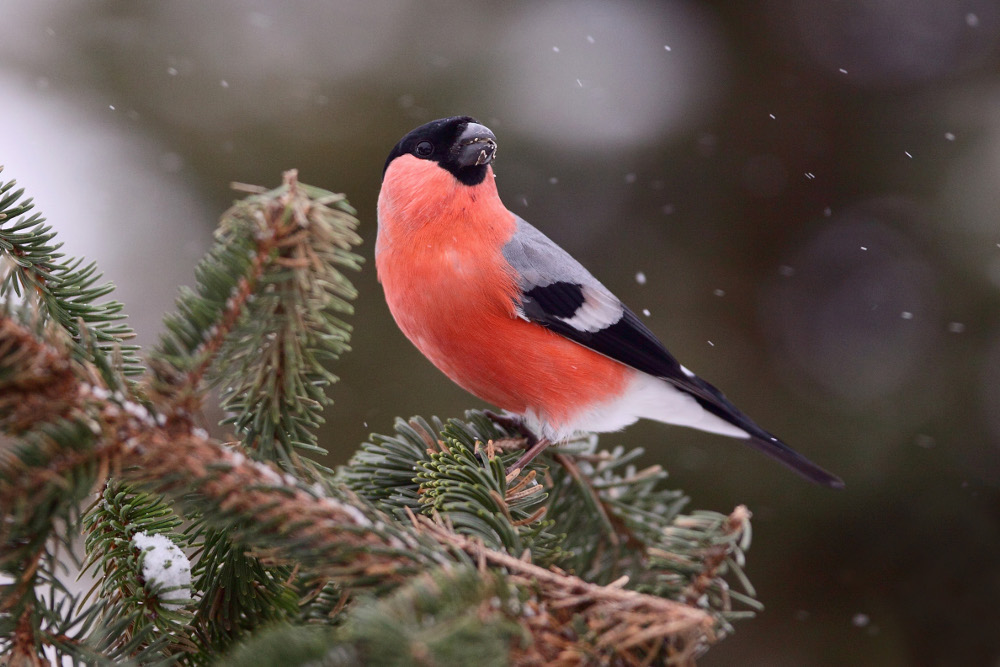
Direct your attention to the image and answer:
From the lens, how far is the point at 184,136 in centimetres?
268

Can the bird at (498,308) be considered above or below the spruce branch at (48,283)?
below

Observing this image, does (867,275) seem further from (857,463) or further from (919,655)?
(919,655)

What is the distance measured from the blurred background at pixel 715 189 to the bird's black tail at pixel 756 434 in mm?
355

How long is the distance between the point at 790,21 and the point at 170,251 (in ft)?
8.15

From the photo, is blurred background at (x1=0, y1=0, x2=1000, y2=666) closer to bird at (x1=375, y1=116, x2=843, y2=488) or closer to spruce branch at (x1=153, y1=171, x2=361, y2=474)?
bird at (x1=375, y1=116, x2=843, y2=488)

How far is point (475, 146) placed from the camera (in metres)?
1.89

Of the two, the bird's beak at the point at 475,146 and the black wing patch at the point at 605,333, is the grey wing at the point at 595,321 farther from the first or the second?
the bird's beak at the point at 475,146

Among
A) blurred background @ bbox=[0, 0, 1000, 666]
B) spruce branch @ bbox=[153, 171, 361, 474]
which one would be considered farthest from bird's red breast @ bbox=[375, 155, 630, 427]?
spruce branch @ bbox=[153, 171, 361, 474]

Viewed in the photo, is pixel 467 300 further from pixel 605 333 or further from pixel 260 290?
pixel 260 290

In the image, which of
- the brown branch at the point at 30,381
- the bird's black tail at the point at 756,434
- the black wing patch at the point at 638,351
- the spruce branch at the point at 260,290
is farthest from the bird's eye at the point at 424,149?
the brown branch at the point at 30,381

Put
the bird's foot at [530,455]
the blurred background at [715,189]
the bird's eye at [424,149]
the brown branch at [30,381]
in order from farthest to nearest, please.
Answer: the blurred background at [715,189] < the bird's eye at [424,149] < the bird's foot at [530,455] < the brown branch at [30,381]

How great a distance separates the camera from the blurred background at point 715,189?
2.23 metres

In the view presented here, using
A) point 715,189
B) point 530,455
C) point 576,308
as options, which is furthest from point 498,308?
point 715,189

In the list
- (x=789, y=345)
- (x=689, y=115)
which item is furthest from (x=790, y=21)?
(x=789, y=345)
